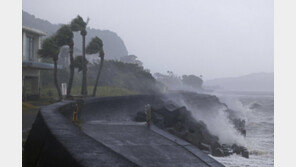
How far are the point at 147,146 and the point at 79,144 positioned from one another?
11.8ft

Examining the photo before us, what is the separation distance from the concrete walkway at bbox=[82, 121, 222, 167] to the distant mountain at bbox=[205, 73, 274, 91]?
2691 mm

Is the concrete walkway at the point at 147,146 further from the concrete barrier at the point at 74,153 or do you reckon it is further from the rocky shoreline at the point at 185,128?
the rocky shoreline at the point at 185,128

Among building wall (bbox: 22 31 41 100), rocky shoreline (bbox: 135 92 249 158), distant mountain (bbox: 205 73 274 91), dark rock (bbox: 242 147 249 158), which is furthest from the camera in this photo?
building wall (bbox: 22 31 41 100)

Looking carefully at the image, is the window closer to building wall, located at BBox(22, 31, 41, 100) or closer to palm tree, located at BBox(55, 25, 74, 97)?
building wall, located at BBox(22, 31, 41, 100)

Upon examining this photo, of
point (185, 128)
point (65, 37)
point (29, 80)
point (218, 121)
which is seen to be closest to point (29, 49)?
point (29, 80)

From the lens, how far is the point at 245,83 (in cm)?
978

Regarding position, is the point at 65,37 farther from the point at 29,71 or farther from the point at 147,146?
the point at 147,146

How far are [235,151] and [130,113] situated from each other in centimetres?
558

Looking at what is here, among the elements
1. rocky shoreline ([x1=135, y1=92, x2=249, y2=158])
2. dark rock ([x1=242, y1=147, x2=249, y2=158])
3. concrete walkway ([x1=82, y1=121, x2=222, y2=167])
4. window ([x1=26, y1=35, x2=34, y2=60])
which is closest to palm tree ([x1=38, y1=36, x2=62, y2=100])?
window ([x1=26, y1=35, x2=34, y2=60])

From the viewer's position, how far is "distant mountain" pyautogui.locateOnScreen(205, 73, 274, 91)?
8.49 m

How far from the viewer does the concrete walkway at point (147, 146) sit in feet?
19.2
